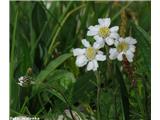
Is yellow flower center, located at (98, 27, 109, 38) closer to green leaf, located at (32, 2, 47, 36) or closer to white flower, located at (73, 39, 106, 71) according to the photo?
white flower, located at (73, 39, 106, 71)

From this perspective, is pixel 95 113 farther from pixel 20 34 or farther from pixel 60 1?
pixel 60 1

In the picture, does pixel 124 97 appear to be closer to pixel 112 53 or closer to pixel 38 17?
pixel 112 53

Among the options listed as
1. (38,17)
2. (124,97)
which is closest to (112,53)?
(124,97)

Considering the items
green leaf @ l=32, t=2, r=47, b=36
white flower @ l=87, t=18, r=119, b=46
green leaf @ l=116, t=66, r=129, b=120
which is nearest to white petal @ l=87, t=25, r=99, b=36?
white flower @ l=87, t=18, r=119, b=46

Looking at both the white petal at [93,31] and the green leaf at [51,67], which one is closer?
the white petal at [93,31]

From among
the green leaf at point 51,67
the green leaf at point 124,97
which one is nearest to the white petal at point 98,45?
the green leaf at point 124,97

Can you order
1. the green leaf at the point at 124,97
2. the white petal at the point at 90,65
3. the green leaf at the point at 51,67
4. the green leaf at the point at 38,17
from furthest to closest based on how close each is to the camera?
1. the green leaf at the point at 38,17
2. the green leaf at the point at 51,67
3. the green leaf at the point at 124,97
4. the white petal at the point at 90,65

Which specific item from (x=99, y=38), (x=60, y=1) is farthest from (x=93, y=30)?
(x=60, y=1)

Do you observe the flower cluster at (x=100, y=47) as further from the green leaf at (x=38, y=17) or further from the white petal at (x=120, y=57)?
the green leaf at (x=38, y=17)
